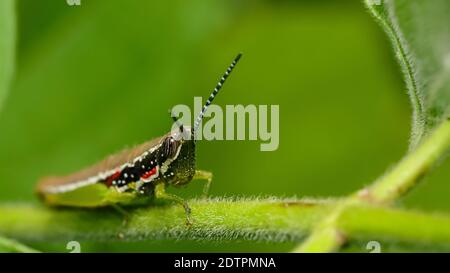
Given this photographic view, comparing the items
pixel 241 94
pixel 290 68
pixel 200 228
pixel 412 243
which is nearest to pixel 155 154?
pixel 200 228

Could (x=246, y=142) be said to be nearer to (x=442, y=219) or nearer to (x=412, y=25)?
(x=412, y=25)

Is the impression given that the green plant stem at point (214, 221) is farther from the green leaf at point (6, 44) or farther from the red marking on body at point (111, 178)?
the green leaf at point (6, 44)

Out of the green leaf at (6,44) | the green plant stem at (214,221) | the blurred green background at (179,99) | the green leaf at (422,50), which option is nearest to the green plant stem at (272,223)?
the green plant stem at (214,221)

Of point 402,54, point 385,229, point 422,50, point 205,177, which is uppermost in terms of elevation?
point 422,50

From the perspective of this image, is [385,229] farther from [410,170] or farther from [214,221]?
[214,221]

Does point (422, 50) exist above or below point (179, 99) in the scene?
below

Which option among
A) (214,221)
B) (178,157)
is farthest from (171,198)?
(214,221)
